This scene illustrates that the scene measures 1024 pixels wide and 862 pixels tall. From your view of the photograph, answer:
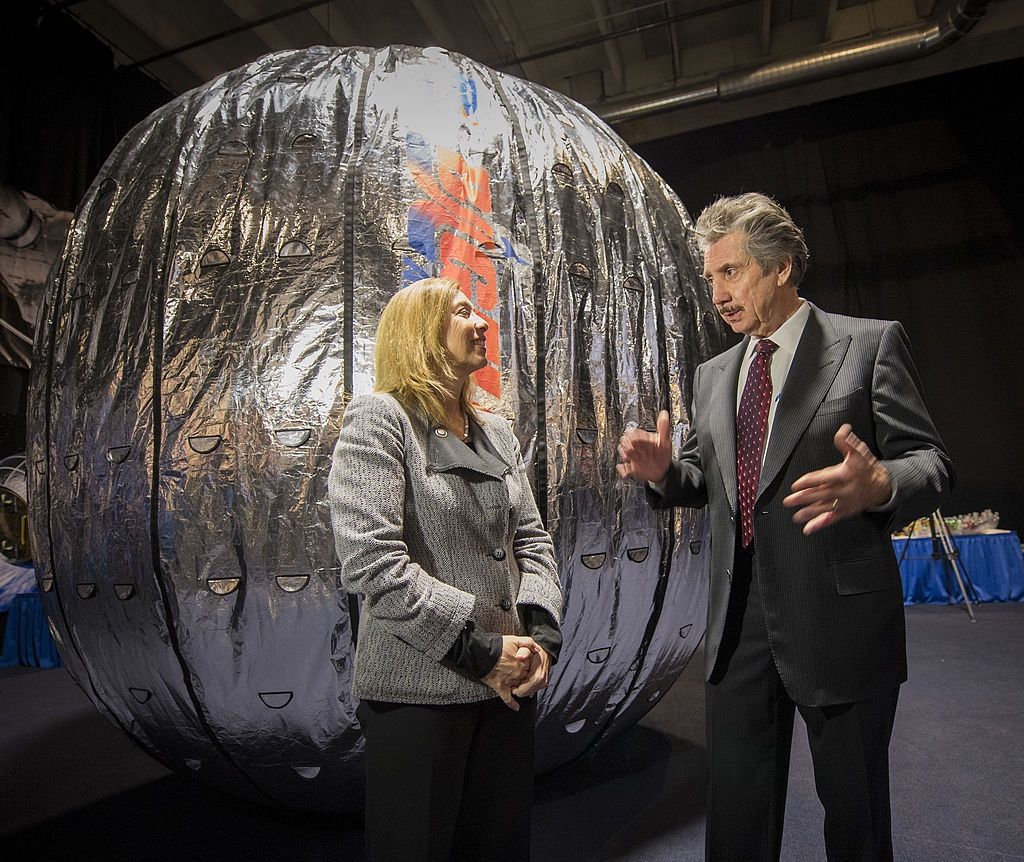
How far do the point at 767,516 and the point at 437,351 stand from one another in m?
0.68

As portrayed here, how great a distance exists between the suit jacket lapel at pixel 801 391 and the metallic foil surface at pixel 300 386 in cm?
55

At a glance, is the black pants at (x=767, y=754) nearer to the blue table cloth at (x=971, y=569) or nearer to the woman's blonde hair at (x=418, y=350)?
the woman's blonde hair at (x=418, y=350)

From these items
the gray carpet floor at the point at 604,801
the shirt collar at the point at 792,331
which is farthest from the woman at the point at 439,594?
the gray carpet floor at the point at 604,801

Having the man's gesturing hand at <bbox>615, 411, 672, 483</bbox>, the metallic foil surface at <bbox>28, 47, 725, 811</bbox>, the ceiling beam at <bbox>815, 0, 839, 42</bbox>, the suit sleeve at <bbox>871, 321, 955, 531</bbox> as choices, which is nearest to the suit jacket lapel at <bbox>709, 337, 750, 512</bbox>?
the man's gesturing hand at <bbox>615, 411, 672, 483</bbox>

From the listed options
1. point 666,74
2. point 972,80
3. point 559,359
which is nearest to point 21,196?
point 559,359

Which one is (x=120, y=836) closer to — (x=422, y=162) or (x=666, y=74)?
(x=422, y=162)

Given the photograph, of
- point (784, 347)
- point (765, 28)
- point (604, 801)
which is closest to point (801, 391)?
point (784, 347)

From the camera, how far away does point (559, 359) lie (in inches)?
72.9

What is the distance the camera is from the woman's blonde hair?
1.31 m

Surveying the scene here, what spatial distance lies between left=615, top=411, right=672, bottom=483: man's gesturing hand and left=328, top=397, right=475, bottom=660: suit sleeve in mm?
491

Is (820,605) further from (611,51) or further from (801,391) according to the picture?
(611,51)

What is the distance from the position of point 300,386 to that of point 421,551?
644 mm

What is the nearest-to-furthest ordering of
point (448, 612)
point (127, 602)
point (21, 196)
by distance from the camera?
point (448, 612), point (127, 602), point (21, 196)

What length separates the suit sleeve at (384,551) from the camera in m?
1.13
